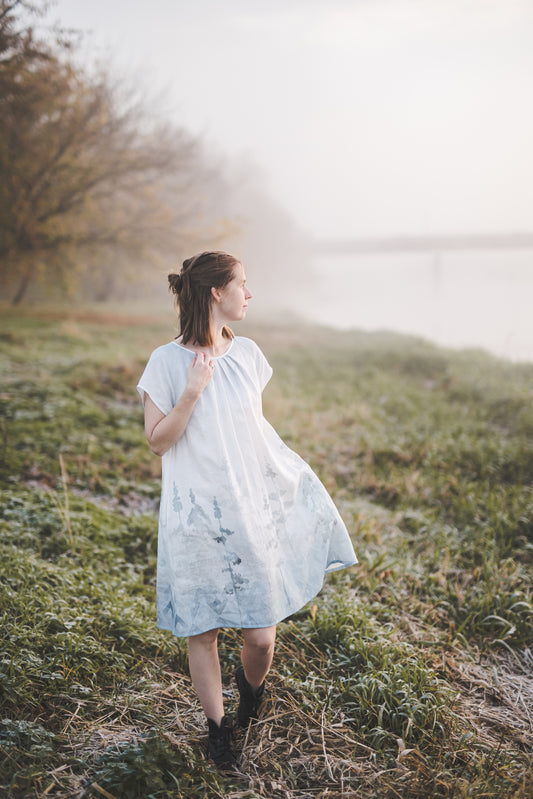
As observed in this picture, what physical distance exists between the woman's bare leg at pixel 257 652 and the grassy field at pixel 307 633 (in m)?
0.30

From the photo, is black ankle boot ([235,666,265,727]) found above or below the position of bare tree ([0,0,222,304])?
below

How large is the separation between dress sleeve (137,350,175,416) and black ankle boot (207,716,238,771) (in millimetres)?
1246

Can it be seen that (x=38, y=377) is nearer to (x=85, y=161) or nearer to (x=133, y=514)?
(x=133, y=514)

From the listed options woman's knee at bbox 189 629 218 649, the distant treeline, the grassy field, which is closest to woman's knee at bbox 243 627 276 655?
woman's knee at bbox 189 629 218 649

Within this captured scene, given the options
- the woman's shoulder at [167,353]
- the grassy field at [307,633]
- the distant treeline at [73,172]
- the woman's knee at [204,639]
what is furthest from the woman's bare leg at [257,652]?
the distant treeline at [73,172]

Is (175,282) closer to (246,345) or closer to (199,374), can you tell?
(246,345)

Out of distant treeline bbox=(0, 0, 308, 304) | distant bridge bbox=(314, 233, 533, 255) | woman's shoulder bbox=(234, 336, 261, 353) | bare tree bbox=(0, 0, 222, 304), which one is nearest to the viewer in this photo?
woman's shoulder bbox=(234, 336, 261, 353)

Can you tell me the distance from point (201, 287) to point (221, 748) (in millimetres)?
1822

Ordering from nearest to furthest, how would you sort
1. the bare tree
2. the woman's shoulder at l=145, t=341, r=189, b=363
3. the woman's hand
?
the woman's hand, the woman's shoulder at l=145, t=341, r=189, b=363, the bare tree

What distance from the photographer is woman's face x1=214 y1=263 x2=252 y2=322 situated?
6.90 feet

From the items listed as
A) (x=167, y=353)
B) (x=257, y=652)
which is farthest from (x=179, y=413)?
(x=257, y=652)

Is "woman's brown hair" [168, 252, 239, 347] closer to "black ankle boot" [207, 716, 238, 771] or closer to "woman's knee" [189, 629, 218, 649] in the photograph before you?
"woman's knee" [189, 629, 218, 649]

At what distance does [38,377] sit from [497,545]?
231 inches

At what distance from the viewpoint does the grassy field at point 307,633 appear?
77.9 inches
